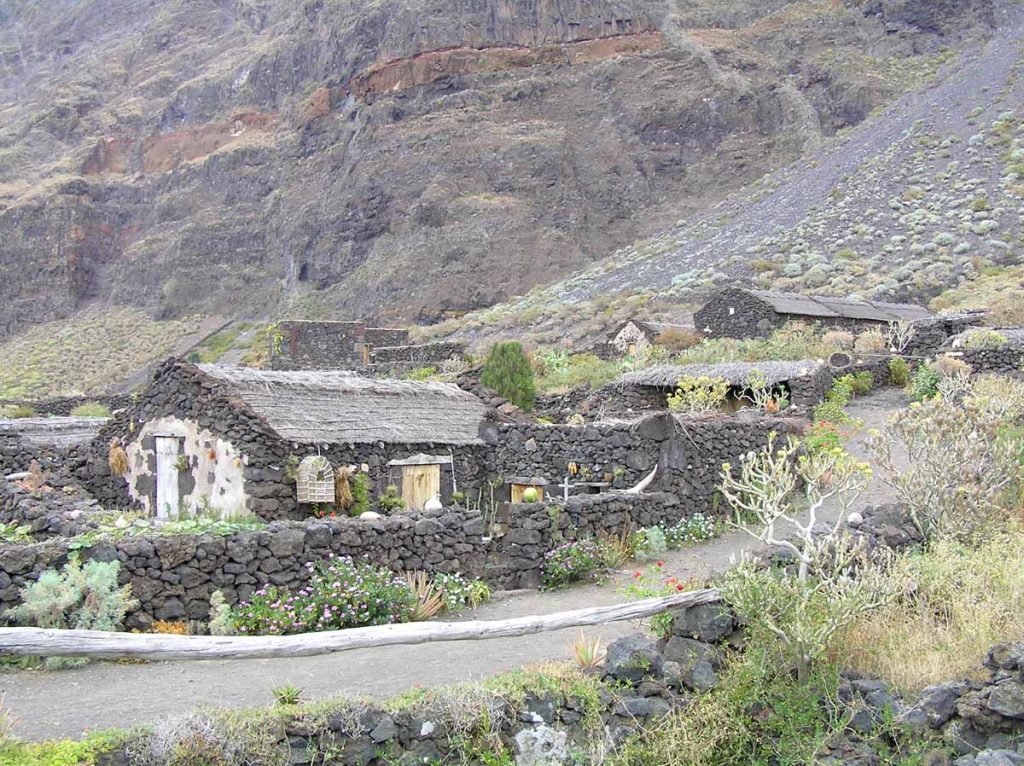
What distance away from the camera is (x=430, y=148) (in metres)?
85.8

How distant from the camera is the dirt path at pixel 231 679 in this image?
729 centimetres

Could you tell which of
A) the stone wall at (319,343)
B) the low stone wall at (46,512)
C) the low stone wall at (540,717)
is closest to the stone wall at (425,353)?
the stone wall at (319,343)

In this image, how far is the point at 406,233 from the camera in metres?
81.6

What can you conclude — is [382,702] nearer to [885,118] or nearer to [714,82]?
[885,118]

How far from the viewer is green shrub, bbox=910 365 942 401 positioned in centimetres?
2366

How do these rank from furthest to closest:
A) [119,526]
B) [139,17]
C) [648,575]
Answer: [139,17], [648,575], [119,526]

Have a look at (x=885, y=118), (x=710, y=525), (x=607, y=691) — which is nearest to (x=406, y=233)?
(x=885, y=118)

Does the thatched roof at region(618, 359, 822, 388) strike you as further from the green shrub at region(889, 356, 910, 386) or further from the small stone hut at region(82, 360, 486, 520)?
the small stone hut at region(82, 360, 486, 520)

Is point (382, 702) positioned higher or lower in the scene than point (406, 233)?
lower

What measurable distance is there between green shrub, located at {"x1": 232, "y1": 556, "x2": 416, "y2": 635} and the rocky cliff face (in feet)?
206

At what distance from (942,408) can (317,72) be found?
327 ft

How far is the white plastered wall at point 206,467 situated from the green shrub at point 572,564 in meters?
5.78

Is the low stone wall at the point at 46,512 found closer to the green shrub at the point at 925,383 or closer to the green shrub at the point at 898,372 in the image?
the green shrub at the point at 925,383

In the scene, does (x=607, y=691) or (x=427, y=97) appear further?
(x=427, y=97)
